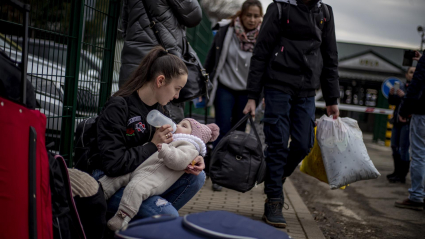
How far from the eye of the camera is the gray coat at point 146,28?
4.26 metres

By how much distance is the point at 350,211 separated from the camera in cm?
573

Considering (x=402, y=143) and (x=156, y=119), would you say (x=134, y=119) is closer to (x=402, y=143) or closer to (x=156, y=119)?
(x=156, y=119)

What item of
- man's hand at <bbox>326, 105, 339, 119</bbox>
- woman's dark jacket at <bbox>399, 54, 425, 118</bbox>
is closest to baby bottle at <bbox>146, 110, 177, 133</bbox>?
man's hand at <bbox>326, 105, 339, 119</bbox>

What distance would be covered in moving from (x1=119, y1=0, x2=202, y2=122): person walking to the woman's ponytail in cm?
118

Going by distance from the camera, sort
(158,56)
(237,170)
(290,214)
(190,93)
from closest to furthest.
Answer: (158,56), (237,170), (190,93), (290,214)

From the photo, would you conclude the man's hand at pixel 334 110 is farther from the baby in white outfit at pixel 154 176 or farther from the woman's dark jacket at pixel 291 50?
the baby in white outfit at pixel 154 176

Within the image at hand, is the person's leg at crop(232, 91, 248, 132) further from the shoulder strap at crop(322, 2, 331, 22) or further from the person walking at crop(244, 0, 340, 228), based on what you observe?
the shoulder strap at crop(322, 2, 331, 22)

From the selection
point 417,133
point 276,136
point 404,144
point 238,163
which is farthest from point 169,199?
point 404,144

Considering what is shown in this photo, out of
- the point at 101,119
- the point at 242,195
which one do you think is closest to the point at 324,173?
the point at 242,195

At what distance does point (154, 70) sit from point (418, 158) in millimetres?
3842

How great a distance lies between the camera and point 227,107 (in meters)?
6.02

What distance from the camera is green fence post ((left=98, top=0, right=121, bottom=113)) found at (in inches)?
200

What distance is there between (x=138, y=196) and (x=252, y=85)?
2039mm

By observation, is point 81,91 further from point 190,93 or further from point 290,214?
point 290,214
